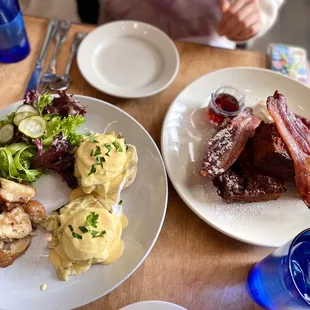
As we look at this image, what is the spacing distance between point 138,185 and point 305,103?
0.72 meters

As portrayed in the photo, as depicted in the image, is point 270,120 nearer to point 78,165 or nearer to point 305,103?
point 305,103

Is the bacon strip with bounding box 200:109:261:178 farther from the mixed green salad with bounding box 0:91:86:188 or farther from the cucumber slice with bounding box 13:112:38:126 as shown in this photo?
the cucumber slice with bounding box 13:112:38:126

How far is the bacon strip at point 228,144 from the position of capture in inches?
46.8

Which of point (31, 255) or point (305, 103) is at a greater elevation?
point (305, 103)

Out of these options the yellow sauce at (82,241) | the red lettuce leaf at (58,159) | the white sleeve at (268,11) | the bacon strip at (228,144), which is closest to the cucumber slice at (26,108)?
the red lettuce leaf at (58,159)

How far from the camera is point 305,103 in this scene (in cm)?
147

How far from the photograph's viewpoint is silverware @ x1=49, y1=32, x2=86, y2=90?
4.58 ft

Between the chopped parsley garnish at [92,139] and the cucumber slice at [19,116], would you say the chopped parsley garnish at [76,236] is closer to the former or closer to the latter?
the chopped parsley garnish at [92,139]

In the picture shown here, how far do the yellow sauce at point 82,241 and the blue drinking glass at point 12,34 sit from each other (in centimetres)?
67

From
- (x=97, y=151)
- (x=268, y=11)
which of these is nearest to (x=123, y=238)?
(x=97, y=151)

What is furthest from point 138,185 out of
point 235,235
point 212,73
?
point 212,73

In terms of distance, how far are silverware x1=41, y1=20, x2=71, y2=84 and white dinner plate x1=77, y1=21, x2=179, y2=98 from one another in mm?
92

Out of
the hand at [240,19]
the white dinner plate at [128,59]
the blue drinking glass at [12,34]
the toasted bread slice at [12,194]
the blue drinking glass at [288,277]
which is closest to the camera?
the blue drinking glass at [288,277]

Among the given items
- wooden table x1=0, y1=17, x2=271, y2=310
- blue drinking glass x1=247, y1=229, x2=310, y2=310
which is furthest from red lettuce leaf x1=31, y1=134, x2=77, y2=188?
blue drinking glass x1=247, y1=229, x2=310, y2=310
